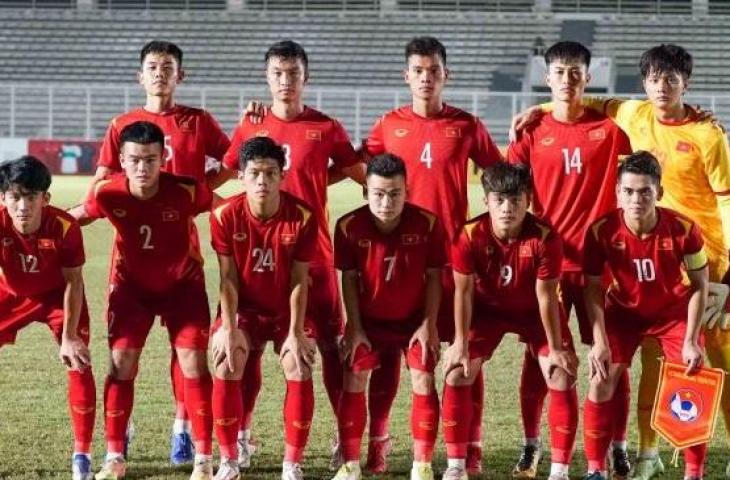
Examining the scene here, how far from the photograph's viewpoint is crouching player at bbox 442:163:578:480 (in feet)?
15.5

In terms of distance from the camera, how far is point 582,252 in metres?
4.88

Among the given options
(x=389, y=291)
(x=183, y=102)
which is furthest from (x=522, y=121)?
(x=183, y=102)

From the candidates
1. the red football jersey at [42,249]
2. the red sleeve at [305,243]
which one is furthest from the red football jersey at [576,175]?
the red football jersey at [42,249]

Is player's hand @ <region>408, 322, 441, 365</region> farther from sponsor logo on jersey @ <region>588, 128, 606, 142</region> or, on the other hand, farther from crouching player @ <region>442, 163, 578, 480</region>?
sponsor logo on jersey @ <region>588, 128, 606, 142</region>

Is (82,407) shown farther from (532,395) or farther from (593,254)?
(593,254)

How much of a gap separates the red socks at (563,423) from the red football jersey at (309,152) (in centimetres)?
105

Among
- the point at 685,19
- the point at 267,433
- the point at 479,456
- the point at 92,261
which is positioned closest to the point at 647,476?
the point at 479,456

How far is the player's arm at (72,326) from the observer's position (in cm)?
477

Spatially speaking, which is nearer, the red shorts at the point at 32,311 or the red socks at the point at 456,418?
the red socks at the point at 456,418

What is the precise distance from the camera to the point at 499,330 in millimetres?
4922

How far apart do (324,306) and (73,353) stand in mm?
960

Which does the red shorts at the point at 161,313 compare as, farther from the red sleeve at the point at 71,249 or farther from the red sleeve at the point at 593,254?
the red sleeve at the point at 593,254

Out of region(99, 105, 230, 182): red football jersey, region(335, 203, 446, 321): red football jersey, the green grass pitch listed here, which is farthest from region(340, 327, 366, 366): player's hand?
region(99, 105, 230, 182): red football jersey

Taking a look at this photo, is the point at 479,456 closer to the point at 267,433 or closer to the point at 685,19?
the point at 267,433
